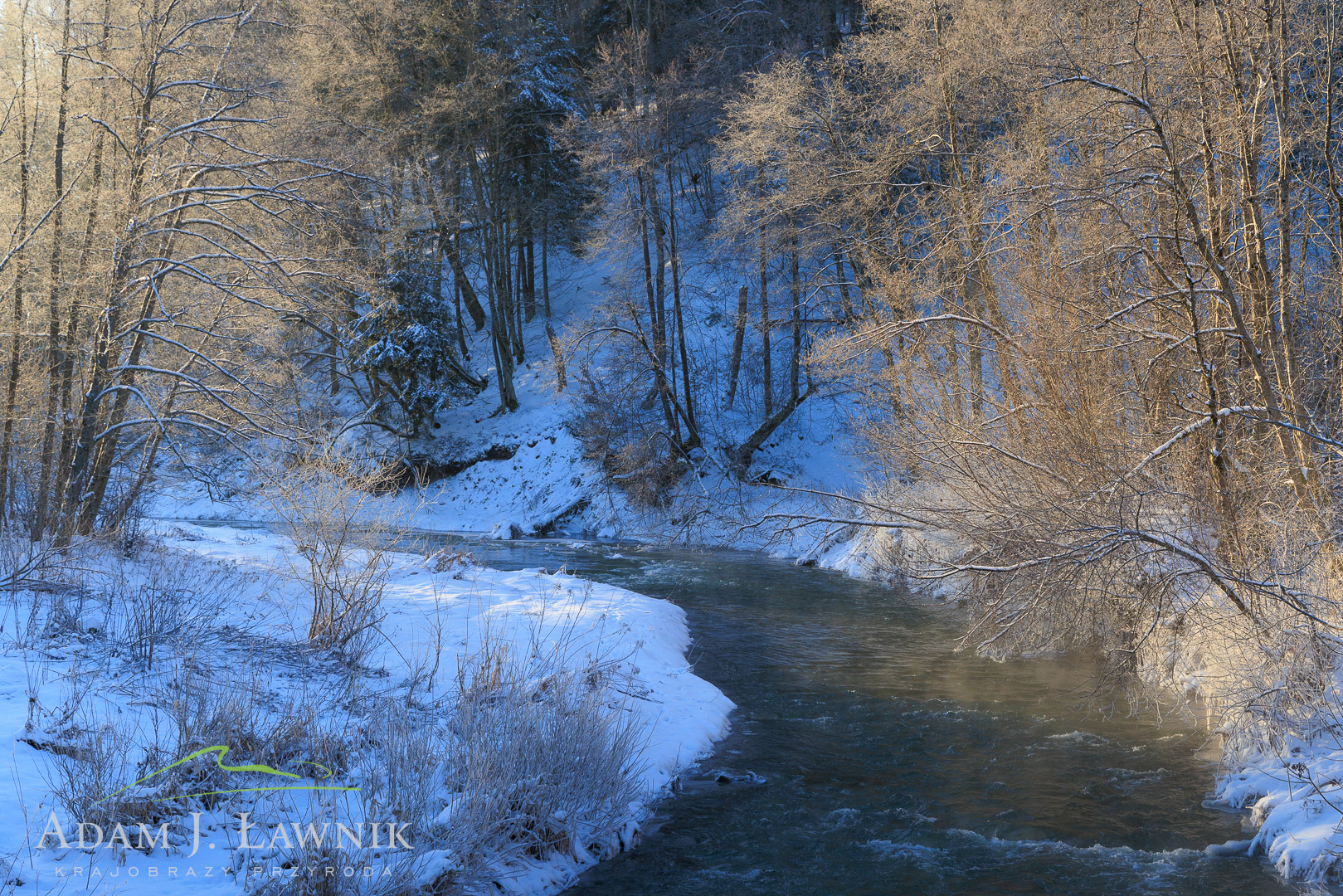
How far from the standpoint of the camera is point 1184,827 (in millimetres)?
5203

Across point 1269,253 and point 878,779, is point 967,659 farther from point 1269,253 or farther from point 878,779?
Answer: point 1269,253

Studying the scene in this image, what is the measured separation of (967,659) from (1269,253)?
5.14 m

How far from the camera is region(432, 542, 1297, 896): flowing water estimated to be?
4.71 m

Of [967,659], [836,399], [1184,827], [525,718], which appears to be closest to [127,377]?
[525,718]

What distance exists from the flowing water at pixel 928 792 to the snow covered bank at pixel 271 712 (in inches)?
18.3

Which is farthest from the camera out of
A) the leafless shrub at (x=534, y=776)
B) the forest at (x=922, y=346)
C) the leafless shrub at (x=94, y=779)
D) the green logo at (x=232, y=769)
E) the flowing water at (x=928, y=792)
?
the forest at (x=922, y=346)

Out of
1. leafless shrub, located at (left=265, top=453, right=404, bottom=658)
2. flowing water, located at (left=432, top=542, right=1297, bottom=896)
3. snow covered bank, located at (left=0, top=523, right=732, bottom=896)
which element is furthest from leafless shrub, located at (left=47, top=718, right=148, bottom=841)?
leafless shrub, located at (left=265, top=453, right=404, bottom=658)

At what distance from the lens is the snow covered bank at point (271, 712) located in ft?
12.3

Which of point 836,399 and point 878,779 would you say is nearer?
point 878,779

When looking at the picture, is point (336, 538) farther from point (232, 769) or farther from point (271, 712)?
point (232, 769)

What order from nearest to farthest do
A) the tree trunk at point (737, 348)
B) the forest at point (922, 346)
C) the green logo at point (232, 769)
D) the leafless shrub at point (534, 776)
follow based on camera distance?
the green logo at point (232, 769) < the leafless shrub at point (534, 776) < the forest at point (922, 346) < the tree trunk at point (737, 348)

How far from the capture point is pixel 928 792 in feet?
19.1

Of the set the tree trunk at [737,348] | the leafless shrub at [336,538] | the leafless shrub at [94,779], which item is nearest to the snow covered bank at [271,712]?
the leafless shrub at [94,779]

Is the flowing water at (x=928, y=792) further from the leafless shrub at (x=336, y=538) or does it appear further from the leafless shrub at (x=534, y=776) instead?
the leafless shrub at (x=336, y=538)
